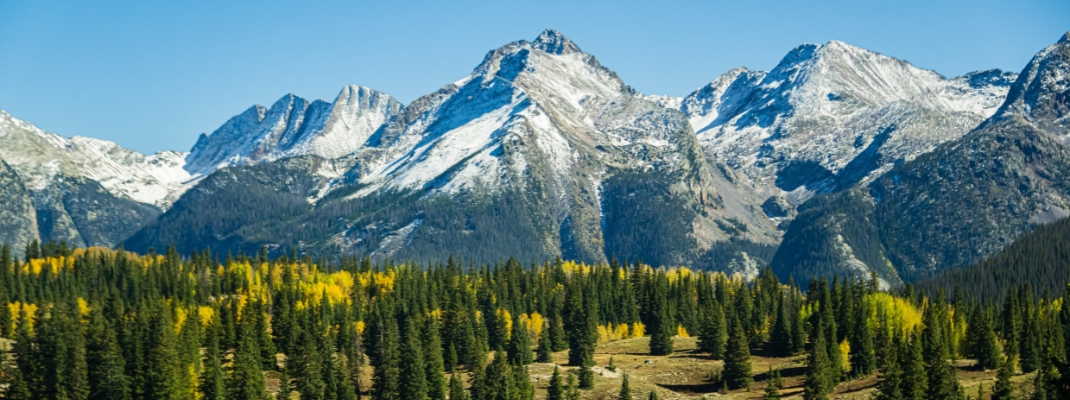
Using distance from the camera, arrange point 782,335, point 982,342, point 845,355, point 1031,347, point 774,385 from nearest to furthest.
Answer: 1. point 774,385
2. point 1031,347
3. point 982,342
4. point 845,355
5. point 782,335

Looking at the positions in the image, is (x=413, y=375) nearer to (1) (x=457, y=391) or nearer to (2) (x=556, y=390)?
(1) (x=457, y=391)

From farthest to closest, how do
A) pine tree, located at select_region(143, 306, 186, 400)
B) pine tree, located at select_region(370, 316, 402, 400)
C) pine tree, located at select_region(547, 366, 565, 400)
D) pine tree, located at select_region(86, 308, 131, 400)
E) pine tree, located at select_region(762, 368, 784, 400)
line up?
pine tree, located at select_region(370, 316, 402, 400) → pine tree, located at select_region(86, 308, 131, 400) → pine tree, located at select_region(143, 306, 186, 400) → pine tree, located at select_region(547, 366, 565, 400) → pine tree, located at select_region(762, 368, 784, 400)

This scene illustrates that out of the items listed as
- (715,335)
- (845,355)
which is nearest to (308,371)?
(715,335)

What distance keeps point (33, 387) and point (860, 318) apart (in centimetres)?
11658

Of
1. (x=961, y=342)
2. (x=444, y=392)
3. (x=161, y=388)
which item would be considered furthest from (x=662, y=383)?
(x=161, y=388)

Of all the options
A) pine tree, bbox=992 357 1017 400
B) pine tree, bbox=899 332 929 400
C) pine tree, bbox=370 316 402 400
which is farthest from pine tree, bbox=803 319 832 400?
pine tree, bbox=370 316 402 400

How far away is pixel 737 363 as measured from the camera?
168m

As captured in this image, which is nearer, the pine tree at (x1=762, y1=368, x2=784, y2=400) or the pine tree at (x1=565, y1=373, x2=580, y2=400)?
the pine tree at (x1=762, y1=368, x2=784, y2=400)

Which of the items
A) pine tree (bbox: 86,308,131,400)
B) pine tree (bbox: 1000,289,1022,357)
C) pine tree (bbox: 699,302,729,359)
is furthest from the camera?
pine tree (bbox: 699,302,729,359)

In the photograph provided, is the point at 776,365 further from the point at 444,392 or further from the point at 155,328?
the point at 155,328

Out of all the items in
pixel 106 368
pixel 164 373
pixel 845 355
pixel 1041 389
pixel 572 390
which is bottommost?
pixel 572 390

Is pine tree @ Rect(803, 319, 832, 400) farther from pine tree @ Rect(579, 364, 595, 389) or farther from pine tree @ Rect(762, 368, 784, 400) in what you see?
pine tree @ Rect(579, 364, 595, 389)

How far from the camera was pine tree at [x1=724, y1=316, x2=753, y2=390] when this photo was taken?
549 feet

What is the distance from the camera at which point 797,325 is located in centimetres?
18975
